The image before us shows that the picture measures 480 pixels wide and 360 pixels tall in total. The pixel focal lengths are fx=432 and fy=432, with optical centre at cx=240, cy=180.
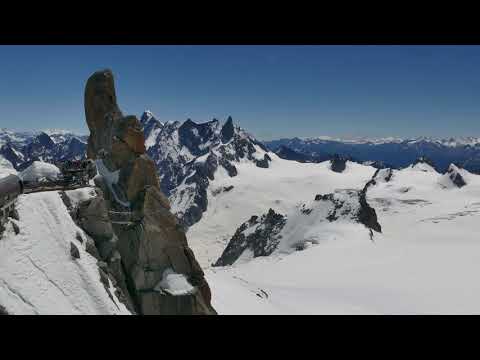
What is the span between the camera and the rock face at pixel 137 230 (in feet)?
107

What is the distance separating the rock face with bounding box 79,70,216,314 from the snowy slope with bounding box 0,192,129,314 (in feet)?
11.0

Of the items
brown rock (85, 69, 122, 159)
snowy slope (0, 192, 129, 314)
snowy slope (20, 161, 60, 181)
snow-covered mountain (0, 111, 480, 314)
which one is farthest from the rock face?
snowy slope (20, 161, 60, 181)

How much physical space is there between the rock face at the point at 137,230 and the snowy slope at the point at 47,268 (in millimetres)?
3360

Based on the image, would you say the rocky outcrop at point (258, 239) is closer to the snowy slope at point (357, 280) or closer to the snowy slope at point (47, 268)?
the snowy slope at point (357, 280)

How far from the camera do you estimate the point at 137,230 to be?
37.8m

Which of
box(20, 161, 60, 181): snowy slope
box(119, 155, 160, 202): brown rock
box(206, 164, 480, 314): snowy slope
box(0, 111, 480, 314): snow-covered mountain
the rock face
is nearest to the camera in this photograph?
box(0, 111, 480, 314): snow-covered mountain

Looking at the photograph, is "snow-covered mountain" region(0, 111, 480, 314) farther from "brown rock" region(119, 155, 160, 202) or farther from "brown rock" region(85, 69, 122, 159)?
"brown rock" region(85, 69, 122, 159)

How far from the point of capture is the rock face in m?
32.7

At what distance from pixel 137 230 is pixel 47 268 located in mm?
13608

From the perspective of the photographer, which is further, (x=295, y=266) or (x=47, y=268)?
(x=295, y=266)

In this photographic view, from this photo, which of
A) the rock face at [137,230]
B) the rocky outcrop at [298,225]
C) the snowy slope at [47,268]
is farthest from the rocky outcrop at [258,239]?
the snowy slope at [47,268]

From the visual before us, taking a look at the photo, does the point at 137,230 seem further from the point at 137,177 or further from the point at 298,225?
the point at 298,225

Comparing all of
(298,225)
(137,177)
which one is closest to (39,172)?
(137,177)
